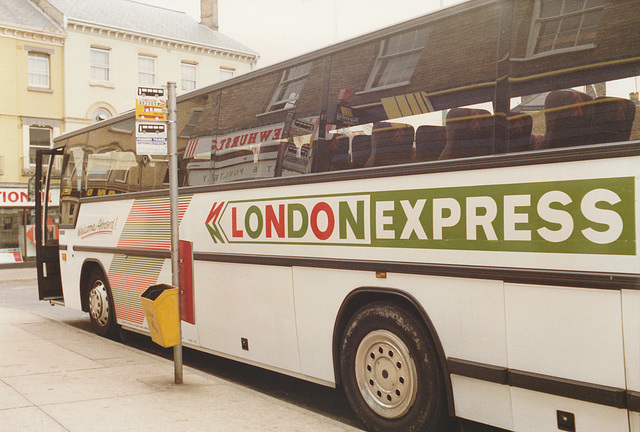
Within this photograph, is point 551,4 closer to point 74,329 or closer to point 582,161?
point 582,161

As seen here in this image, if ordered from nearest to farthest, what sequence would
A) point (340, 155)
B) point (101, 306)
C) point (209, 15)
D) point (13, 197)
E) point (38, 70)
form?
point (340, 155)
point (101, 306)
point (13, 197)
point (38, 70)
point (209, 15)

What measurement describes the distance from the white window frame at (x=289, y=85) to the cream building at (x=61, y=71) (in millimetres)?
21671

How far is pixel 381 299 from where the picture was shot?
17.1ft

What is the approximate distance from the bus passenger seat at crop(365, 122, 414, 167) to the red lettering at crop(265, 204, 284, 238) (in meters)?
1.19

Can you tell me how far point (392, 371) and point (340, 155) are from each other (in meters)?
1.77

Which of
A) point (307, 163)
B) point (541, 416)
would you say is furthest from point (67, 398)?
point (541, 416)

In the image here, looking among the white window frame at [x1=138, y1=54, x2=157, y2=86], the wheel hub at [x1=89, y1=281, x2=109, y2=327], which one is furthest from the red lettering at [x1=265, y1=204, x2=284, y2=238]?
the white window frame at [x1=138, y1=54, x2=157, y2=86]

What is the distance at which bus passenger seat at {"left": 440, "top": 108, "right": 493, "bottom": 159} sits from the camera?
444 centimetres

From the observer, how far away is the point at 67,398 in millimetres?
5965

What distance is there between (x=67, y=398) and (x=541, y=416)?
159 inches

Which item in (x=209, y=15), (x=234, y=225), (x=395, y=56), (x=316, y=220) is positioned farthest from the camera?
(x=209, y=15)

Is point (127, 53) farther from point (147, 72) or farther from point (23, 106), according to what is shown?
point (23, 106)

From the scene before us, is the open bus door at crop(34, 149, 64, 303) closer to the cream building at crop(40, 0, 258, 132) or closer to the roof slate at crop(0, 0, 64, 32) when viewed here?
the cream building at crop(40, 0, 258, 132)

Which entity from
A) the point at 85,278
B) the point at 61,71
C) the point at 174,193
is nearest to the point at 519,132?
the point at 174,193
